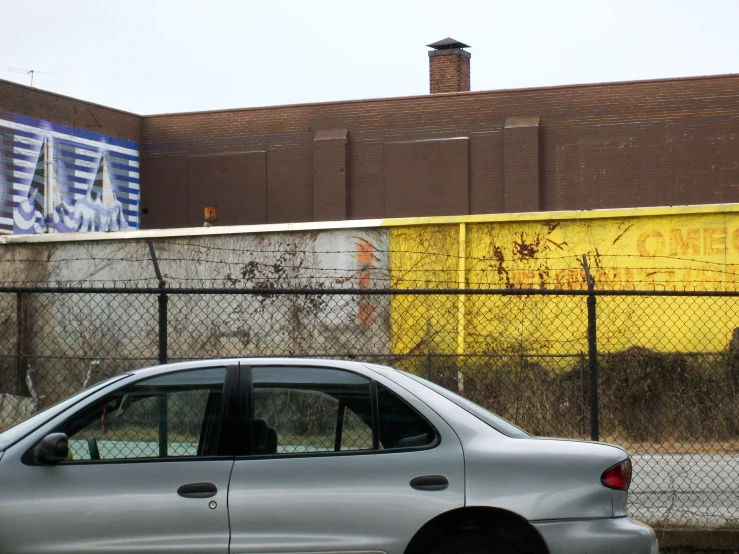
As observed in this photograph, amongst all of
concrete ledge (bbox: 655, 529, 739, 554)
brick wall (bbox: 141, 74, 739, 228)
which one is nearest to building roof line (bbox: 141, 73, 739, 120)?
brick wall (bbox: 141, 74, 739, 228)

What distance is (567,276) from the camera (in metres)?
16.5

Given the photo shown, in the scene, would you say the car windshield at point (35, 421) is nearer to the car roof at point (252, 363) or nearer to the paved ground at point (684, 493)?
the car roof at point (252, 363)

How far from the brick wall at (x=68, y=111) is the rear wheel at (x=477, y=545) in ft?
85.1

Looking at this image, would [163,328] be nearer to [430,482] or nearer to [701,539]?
[430,482]

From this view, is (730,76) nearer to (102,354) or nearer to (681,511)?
(102,354)

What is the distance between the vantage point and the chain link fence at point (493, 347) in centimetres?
1272

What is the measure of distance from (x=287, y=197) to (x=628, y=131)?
10648mm

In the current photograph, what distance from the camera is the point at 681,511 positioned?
7.92 meters

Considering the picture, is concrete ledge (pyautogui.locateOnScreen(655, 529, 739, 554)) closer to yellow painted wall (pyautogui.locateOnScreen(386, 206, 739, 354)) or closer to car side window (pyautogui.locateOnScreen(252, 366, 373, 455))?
car side window (pyautogui.locateOnScreen(252, 366, 373, 455))

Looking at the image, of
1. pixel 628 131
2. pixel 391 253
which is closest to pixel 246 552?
pixel 391 253

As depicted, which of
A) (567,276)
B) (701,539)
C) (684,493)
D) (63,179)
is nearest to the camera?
(701,539)

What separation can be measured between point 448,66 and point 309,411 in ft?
98.0

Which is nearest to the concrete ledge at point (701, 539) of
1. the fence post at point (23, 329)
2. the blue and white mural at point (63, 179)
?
the fence post at point (23, 329)

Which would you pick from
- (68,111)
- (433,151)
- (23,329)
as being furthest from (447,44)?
(23,329)
